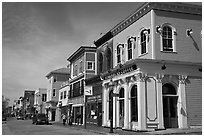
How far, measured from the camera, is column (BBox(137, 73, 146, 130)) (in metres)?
19.9

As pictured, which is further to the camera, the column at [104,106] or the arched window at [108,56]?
the arched window at [108,56]

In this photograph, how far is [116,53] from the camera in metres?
26.3

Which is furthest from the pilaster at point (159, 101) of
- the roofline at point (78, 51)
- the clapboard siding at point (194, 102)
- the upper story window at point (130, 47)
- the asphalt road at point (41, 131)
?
the roofline at point (78, 51)

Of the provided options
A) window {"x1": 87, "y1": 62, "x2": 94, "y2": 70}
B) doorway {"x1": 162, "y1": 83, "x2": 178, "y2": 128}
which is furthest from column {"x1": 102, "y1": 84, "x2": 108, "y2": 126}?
doorway {"x1": 162, "y1": 83, "x2": 178, "y2": 128}

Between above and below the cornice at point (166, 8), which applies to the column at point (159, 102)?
below

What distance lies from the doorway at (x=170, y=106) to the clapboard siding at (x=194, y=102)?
961 millimetres

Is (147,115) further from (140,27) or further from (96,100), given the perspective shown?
(96,100)

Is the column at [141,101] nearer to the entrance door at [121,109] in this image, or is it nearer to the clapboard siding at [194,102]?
the entrance door at [121,109]

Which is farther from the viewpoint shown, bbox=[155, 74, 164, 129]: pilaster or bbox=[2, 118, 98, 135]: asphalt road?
bbox=[2, 118, 98, 135]: asphalt road

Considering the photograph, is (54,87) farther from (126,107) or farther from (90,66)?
(126,107)

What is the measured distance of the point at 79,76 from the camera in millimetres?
34500

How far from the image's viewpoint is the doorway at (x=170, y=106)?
20.7 metres

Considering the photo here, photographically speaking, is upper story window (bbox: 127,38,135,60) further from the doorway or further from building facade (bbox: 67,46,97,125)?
building facade (bbox: 67,46,97,125)

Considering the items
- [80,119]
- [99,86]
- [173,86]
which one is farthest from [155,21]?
[80,119]
